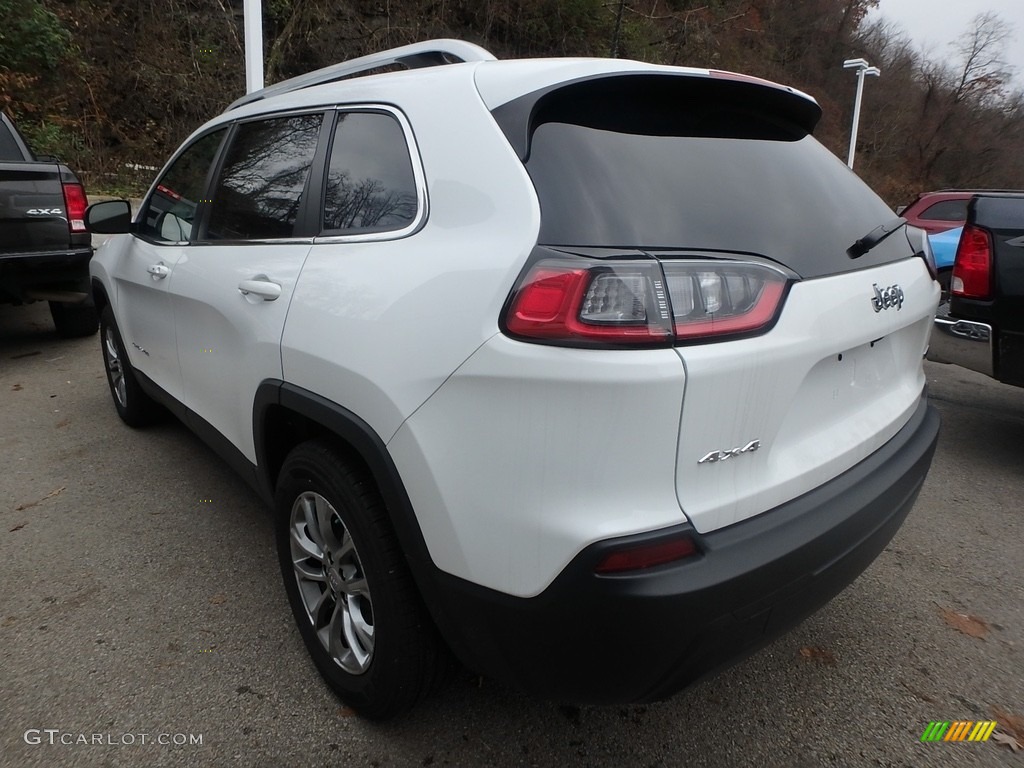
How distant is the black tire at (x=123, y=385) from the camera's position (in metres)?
3.96

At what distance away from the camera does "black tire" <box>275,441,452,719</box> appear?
5.78 feet

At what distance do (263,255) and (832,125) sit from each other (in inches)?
1633

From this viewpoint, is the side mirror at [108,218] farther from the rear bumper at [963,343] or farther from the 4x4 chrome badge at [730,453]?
the rear bumper at [963,343]

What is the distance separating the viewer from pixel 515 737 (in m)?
1.99

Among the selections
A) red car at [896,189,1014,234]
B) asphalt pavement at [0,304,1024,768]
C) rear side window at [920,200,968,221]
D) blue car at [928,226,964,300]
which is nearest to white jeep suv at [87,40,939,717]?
asphalt pavement at [0,304,1024,768]

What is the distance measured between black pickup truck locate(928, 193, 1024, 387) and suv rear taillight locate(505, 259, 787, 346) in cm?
285

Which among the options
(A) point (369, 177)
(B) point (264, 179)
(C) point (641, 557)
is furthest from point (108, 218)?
(C) point (641, 557)

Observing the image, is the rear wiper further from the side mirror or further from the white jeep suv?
the side mirror

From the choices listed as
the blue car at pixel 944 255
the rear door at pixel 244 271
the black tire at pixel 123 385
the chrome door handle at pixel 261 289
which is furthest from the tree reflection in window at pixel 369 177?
the blue car at pixel 944 255

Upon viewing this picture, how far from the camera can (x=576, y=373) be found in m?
1.37

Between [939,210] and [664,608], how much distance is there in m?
11.8

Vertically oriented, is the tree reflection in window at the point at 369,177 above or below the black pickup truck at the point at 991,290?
above

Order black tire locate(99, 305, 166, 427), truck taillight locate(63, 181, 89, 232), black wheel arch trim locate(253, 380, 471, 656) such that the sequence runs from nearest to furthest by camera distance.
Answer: black wheel arch trim locate(253, 380, 471, 656), black tire locate(99, 305, 166, 427), truck taillight locate(63, 181, 89, 232)

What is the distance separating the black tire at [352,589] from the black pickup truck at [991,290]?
3.30 metres
